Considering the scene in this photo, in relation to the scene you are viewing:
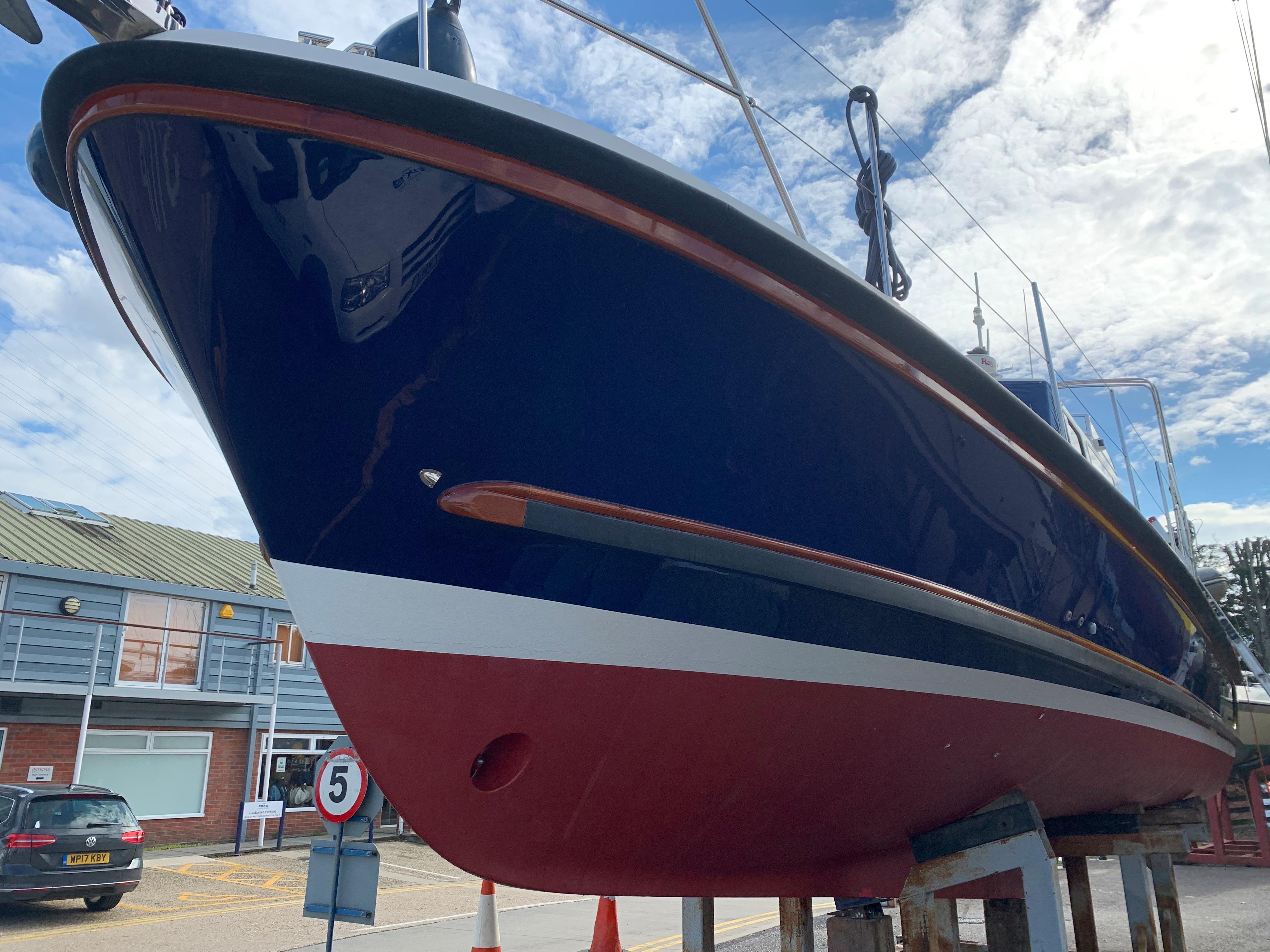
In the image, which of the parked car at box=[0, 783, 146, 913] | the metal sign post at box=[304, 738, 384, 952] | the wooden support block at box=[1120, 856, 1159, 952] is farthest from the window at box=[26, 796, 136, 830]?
the wooden support block at box=[1120, 856, 1159, 952]

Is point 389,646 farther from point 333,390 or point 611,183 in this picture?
point 611,183

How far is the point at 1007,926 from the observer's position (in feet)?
15.3

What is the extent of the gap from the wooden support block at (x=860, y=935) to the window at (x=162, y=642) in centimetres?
1073

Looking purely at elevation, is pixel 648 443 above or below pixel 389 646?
above

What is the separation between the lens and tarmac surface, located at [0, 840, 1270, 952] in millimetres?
6797

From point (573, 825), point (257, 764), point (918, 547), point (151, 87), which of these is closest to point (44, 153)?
point (151, 87)

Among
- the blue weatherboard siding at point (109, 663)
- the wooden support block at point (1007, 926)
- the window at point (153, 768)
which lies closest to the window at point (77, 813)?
the blue weatherboard siding at point (109, 663)

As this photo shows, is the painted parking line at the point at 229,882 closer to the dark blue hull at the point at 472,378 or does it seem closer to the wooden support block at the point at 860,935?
the wooden support block at the point at 860,935

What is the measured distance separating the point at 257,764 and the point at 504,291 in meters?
13.5

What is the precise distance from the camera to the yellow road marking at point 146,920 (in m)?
6.71

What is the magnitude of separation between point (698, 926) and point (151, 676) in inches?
428

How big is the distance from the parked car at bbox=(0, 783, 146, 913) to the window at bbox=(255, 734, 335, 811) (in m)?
5.51

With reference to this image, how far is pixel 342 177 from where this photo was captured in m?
1.97

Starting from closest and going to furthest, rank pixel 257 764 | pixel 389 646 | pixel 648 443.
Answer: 1. pixel 389 646
2. pixel 648 443
3. pixel 257 764
